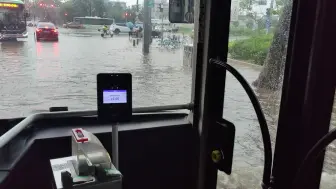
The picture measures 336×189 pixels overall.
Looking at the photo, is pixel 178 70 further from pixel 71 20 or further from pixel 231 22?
pixel 71 20

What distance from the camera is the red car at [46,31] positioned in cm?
227

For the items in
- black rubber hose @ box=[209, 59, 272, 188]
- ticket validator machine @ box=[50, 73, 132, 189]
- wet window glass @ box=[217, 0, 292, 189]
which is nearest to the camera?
black rubber hose @ box=[209, 59, 272, 188]

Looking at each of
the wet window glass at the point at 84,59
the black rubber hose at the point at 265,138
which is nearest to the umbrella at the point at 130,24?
the wet window glass at the point at 84,59

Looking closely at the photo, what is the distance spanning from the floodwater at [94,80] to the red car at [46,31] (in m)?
0.05

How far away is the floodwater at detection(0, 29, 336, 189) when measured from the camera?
208 centimetres

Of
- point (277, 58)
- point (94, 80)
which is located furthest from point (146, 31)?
point (277, 58)

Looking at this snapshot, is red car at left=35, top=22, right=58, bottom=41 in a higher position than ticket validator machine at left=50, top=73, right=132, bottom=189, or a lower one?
higher

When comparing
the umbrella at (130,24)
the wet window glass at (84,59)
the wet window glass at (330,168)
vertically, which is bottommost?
the wet window glass at (330,168)

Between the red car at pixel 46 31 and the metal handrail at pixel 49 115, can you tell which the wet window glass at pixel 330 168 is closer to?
the metal handrail at pixel 49 115

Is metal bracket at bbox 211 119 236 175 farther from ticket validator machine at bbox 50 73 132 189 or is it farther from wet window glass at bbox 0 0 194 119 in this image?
wet window glass at bbox 0 0 194 119

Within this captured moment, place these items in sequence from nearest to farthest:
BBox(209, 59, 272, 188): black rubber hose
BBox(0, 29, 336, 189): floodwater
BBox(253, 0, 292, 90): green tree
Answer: BBox(209, 59, 272, 188): black rubber hose < BBox(253, 0, 292, 90): green tree < BBox(0, 29, 336, 189): floodwater

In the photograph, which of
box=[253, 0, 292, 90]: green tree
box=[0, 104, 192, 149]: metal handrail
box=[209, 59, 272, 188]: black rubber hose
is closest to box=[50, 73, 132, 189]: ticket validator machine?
box=[0, 104, 192, 149]: metal handrail

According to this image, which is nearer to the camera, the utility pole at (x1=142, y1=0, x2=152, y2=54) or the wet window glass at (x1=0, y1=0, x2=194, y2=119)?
the wet window glass at (x1=0, y1=0, x2=194, y2=119)

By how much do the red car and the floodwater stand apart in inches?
2.0
